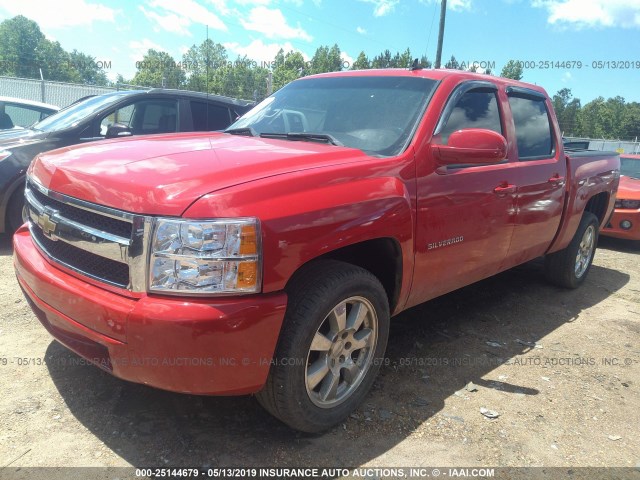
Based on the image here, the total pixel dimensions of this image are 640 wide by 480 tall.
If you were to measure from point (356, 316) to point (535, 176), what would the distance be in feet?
6.99

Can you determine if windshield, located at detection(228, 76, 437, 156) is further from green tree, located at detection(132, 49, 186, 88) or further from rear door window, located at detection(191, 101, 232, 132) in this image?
green tree, located at detection(132, 49, 186, 88)

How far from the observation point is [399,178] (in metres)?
2.67

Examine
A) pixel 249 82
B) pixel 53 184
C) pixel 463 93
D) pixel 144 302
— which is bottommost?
pixel 144 302

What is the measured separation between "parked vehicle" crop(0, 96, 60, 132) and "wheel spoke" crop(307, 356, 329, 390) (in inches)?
280

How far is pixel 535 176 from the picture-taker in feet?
12.5

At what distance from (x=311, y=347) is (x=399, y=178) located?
1017mm

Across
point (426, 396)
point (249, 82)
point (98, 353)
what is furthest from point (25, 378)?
point (249, 82)

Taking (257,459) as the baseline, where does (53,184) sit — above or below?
above

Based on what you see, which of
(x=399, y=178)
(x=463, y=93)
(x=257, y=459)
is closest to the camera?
(x=257, y=459)

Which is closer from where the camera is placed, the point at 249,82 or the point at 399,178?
the point at 399,178

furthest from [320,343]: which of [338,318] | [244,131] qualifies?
[244,131]

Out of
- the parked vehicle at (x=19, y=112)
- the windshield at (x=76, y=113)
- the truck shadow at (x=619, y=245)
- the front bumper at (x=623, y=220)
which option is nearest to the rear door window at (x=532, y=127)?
the front bumper at (x=623, y=220)

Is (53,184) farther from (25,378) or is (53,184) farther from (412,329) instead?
(412,329)

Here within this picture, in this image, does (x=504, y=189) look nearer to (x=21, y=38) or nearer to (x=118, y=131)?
(x=118, y=131)
